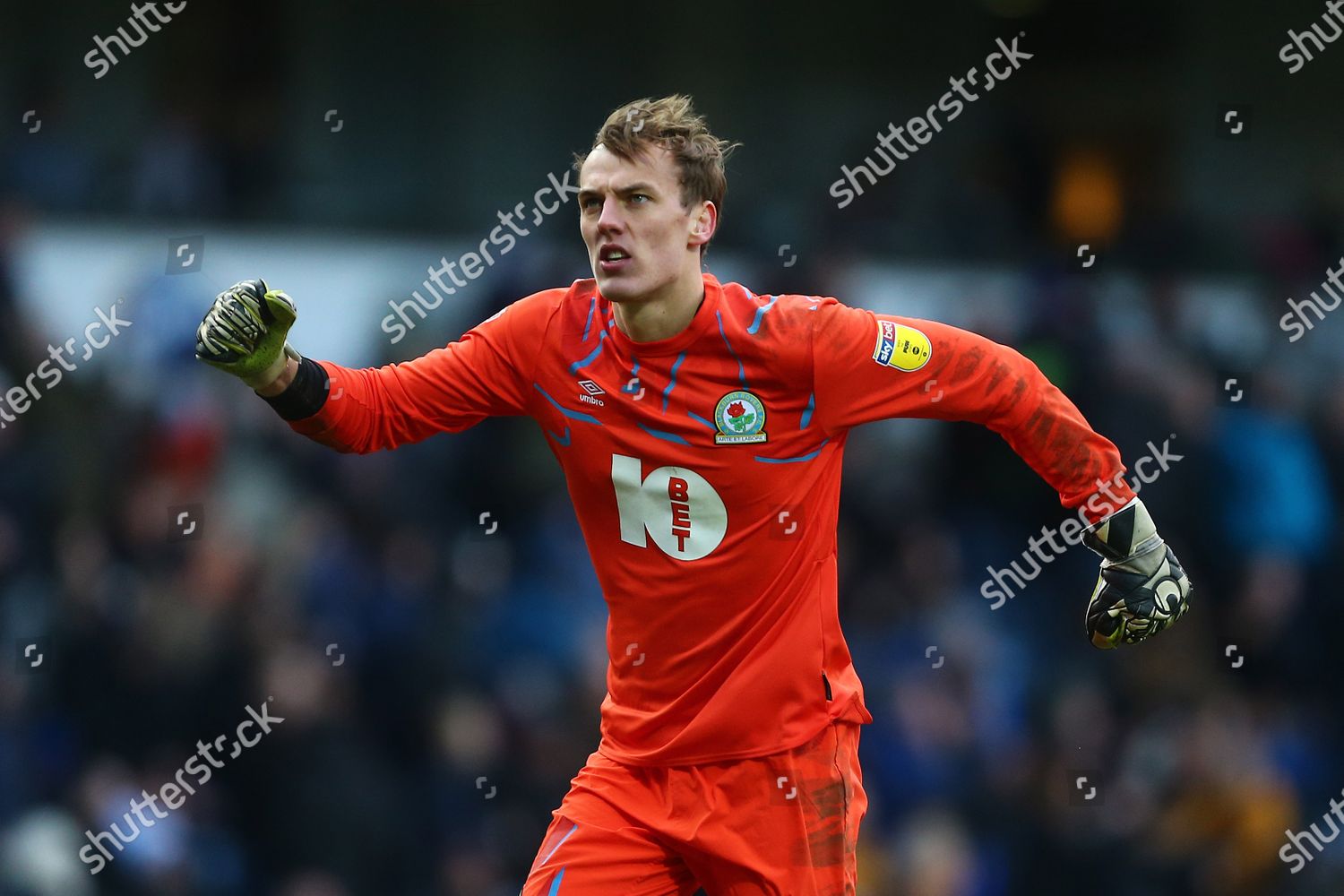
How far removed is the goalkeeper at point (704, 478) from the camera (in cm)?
441

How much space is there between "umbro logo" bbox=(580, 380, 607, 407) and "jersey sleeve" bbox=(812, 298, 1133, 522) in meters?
0.56

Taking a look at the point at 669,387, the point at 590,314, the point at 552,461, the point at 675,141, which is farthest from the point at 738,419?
the point at 552,461

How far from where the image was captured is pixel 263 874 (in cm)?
752

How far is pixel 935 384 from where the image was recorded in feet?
14.8

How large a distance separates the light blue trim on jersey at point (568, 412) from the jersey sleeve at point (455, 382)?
0.14 ft

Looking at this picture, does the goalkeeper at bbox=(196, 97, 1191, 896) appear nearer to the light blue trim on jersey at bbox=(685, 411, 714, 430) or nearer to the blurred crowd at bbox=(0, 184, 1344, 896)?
the light blue trim on jersey at bbox=(685, 411, 714, 430)

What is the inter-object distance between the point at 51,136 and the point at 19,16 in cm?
68

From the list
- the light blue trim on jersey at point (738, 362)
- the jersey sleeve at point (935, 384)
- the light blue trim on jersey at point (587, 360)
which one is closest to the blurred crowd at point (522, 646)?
the light blue trim on jersey at point (587, 360)

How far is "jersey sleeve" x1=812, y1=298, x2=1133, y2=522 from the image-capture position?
14.6ft

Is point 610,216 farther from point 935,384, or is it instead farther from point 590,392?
point 935,384

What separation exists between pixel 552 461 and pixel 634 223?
15.3ft

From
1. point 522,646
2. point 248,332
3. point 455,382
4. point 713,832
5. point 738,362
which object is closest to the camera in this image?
point 248,332

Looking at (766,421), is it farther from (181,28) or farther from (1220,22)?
(1220,22)

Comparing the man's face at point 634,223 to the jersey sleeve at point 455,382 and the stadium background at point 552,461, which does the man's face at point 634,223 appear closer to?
the jersey sleeve at point 455,382
